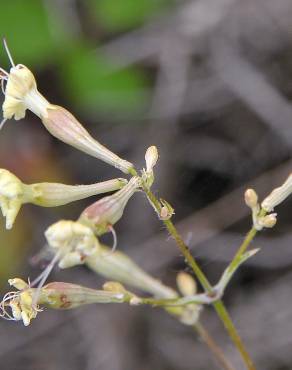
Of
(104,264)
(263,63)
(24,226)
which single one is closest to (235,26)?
(263,63)

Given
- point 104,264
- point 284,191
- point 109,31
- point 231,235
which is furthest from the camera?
point 109,31

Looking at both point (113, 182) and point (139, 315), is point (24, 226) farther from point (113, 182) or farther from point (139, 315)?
point (113, 182)

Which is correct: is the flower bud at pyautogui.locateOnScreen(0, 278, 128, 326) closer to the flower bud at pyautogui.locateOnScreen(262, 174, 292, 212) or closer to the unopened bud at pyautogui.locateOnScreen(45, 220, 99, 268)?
the unopened bud at pyautogui.locateOnScreen(45, 220, 99, 268)

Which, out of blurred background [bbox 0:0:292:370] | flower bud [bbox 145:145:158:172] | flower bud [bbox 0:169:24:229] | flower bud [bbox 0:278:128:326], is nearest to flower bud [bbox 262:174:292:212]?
flower bud [bbox 145:145:158:172]

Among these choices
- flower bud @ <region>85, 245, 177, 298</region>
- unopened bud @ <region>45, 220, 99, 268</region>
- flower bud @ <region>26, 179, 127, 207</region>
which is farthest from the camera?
flower bud @ <region>85, 245, 177, 298</region>

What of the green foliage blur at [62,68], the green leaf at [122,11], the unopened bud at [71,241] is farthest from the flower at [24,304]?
the green leaf at [122,11]

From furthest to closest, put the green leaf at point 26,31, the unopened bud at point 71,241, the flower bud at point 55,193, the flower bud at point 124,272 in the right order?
the green leaf at point 26,31 → the flower bud at point 124,272 → the flower bud at point 55,193 → the unopened bud at point 71,241

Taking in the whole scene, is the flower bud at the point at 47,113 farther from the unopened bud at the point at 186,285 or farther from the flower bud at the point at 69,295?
the unopened bud at the point at 186,285

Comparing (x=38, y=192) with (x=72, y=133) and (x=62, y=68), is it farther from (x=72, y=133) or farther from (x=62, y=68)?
(x=62, y=68)
